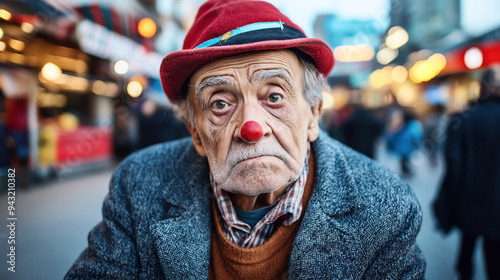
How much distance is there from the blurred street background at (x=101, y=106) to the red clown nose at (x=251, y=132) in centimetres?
82

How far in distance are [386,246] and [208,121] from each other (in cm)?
94

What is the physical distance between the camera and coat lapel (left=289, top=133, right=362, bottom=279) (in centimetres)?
119

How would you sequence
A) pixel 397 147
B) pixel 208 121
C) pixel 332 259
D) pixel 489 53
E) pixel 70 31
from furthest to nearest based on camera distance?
1. pixel 489 53
2. pixel 397 147
3. pixel 70 31
4. pixel 208 121
5. pixel 332 259

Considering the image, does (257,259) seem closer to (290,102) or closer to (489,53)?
(290,102)

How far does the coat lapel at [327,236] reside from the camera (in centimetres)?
119

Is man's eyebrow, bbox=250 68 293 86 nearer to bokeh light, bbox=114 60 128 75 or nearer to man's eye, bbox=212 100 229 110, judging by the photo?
man's eye, bbox=212 100 229 110

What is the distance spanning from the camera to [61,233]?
3.78 m

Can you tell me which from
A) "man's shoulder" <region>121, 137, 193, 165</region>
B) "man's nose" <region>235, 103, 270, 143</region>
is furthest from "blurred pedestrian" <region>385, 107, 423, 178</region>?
"man's nose" <region>235, 103, 270, 143</region>

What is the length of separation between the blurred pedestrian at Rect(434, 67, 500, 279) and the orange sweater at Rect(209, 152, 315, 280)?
87.1 inches

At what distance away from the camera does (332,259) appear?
120 centimetres

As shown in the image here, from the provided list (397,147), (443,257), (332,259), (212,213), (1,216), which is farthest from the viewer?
(397,147)

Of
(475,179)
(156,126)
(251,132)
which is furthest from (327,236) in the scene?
(156,126)

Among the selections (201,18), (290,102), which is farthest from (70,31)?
(290,102)

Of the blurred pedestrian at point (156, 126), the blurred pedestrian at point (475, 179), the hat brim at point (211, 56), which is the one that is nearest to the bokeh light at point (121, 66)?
the blurred pedestrian at point (156, 126)
